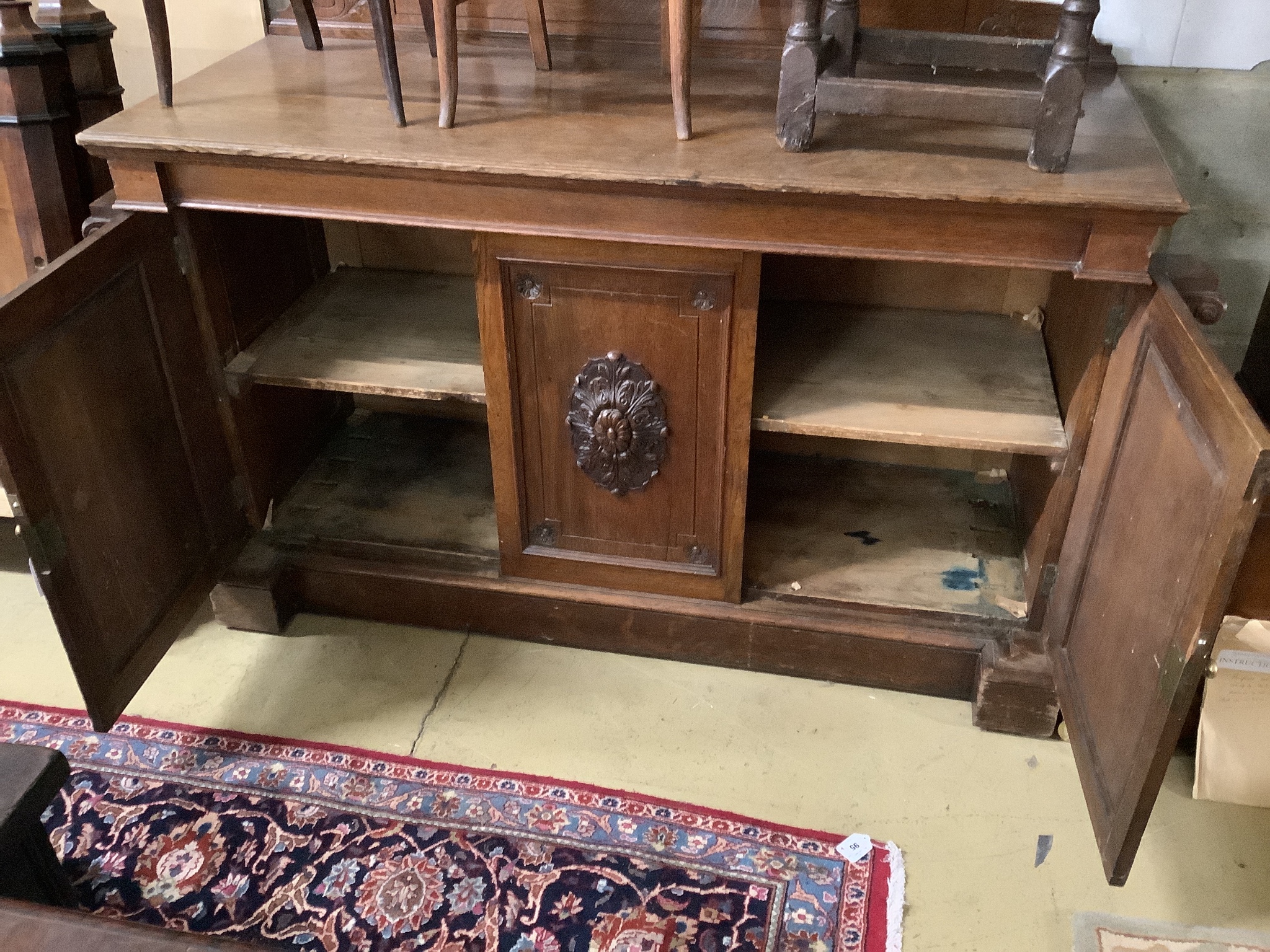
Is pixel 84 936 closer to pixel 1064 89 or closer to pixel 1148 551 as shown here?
pixel 1148 551

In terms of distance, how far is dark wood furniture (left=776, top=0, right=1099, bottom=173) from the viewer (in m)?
1.33

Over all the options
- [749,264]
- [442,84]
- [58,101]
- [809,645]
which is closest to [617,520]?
[809,645]

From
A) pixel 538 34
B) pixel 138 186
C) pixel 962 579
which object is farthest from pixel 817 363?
pixel 138 186

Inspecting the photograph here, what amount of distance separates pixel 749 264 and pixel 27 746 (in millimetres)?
1122

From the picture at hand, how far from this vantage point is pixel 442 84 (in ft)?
5.00

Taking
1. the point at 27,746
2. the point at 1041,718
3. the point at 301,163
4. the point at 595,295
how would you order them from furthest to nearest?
1. the point at 1041,718
2. the point at 595,295
3. the point at 301,163
4. the point at 27,746

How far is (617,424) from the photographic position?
1683mm

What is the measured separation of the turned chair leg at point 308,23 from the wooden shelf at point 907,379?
97 cm

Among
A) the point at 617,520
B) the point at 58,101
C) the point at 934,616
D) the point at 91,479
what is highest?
the point at 58,101

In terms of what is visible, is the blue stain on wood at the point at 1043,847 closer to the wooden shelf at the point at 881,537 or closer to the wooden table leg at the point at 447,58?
the wooden shelf at the point at 881,537

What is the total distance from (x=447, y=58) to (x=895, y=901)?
1.40 meters

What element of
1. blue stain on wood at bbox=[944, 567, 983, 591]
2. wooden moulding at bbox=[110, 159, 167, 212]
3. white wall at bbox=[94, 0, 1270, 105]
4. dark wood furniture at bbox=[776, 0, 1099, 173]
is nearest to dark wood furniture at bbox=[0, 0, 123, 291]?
wooden moulding at bbox=[110, 159, 167, 212]

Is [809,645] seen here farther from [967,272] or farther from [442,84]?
[442,84]

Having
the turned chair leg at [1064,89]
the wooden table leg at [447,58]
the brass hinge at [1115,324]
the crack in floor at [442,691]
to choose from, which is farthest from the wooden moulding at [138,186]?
the brass hinge at [1115,324]
